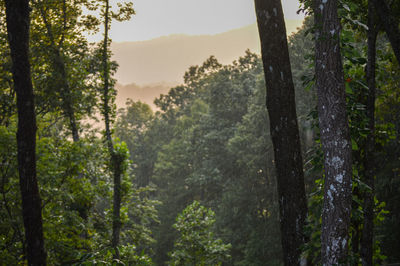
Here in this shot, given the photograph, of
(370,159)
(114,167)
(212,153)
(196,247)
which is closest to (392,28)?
(370,159)

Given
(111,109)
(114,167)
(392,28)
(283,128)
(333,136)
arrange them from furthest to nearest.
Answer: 1. (111,109)
2. (114,167)
3. (392,28)
4. (283,128)
5. (333,136)

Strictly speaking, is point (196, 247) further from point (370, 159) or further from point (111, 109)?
point (370, 159)

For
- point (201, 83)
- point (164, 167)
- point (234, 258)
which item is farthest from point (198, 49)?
point (234, 258)

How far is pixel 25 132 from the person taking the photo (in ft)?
15.6

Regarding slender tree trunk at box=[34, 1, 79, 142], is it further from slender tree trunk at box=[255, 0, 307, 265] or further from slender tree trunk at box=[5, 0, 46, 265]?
slender tree trunk at box=[255, 0, 307, 265]

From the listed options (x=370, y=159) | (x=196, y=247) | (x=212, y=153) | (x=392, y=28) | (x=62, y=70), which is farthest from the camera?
(x=212, y=153)

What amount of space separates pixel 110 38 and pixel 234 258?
1836 centimetres

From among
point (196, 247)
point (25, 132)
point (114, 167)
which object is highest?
point (25, 132)

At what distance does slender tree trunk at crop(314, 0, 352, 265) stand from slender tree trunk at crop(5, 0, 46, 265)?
3.46 m

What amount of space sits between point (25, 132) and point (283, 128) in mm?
3272

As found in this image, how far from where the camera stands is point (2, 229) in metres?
7.25

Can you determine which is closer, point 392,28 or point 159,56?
point 392,28

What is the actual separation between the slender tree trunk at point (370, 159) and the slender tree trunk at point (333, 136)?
1.89 m

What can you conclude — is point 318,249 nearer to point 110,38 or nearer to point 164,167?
point 110,38
